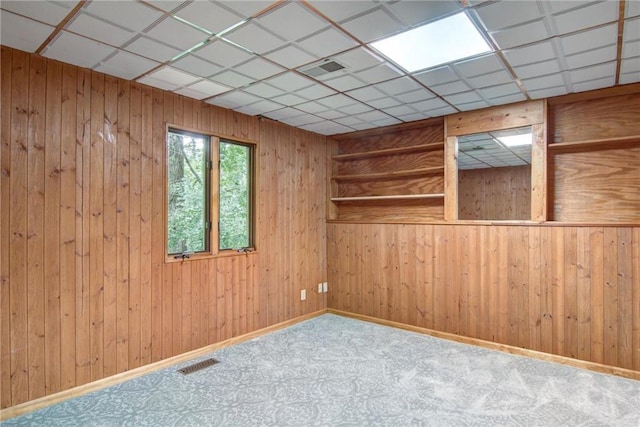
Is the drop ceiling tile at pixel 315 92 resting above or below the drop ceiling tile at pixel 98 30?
below

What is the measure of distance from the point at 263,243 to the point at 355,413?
2.25 meters

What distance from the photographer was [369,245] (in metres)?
4.82

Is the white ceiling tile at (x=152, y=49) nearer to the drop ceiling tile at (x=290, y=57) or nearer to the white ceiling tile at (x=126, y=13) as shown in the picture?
the white ceiling tile at (x=126, y=13)

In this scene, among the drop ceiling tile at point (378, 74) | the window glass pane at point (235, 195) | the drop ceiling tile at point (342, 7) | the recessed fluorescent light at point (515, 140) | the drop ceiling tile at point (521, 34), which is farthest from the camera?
the recessed fluorescent light at point (515, 140)

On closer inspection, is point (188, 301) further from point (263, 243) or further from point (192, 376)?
point (263, 243)

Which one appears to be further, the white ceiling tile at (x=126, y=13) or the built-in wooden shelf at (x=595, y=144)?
the built-in wooden shelf at (x=595, y=144)

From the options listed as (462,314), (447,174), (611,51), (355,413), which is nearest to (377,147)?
(447,174)

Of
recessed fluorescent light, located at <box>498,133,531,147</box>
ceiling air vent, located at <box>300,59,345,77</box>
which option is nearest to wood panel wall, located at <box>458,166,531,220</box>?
recessed fluorescent light, located at <box>498,133,531,147</box>

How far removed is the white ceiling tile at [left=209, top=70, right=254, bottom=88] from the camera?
2.98 meters

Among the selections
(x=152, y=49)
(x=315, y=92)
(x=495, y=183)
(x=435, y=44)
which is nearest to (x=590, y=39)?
(x=435, y=44)

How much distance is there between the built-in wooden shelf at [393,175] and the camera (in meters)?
4.34

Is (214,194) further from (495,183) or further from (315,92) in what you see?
(495,183)

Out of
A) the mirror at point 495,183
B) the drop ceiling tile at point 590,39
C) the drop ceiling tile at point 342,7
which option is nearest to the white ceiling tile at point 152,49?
the drop ceiling tile at point 342,7

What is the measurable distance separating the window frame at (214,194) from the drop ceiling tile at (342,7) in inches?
78.7
